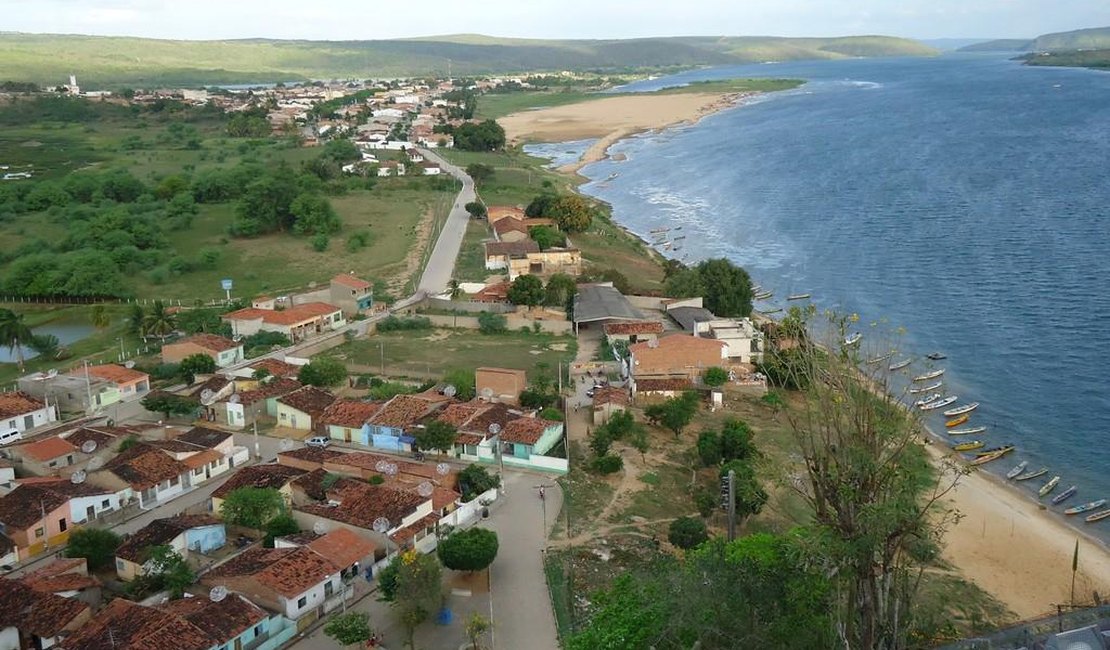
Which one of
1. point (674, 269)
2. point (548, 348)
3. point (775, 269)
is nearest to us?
point (548, 348)

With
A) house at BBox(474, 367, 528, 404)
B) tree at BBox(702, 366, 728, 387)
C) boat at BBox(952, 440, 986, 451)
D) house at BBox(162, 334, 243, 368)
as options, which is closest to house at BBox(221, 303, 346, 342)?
house at BBox(162, 334, 243, 368)

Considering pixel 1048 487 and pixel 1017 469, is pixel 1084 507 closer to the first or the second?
pixel 1048 487

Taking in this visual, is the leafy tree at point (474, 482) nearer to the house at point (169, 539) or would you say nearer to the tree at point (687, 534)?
the tree at point (687, 534)

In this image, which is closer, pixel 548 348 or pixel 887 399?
pixel 887 399

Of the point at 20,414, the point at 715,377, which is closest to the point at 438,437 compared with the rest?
the point at 715,377

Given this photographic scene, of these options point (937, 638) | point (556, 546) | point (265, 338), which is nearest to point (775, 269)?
point (265, 338)

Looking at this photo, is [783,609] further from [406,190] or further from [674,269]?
[406,190]
